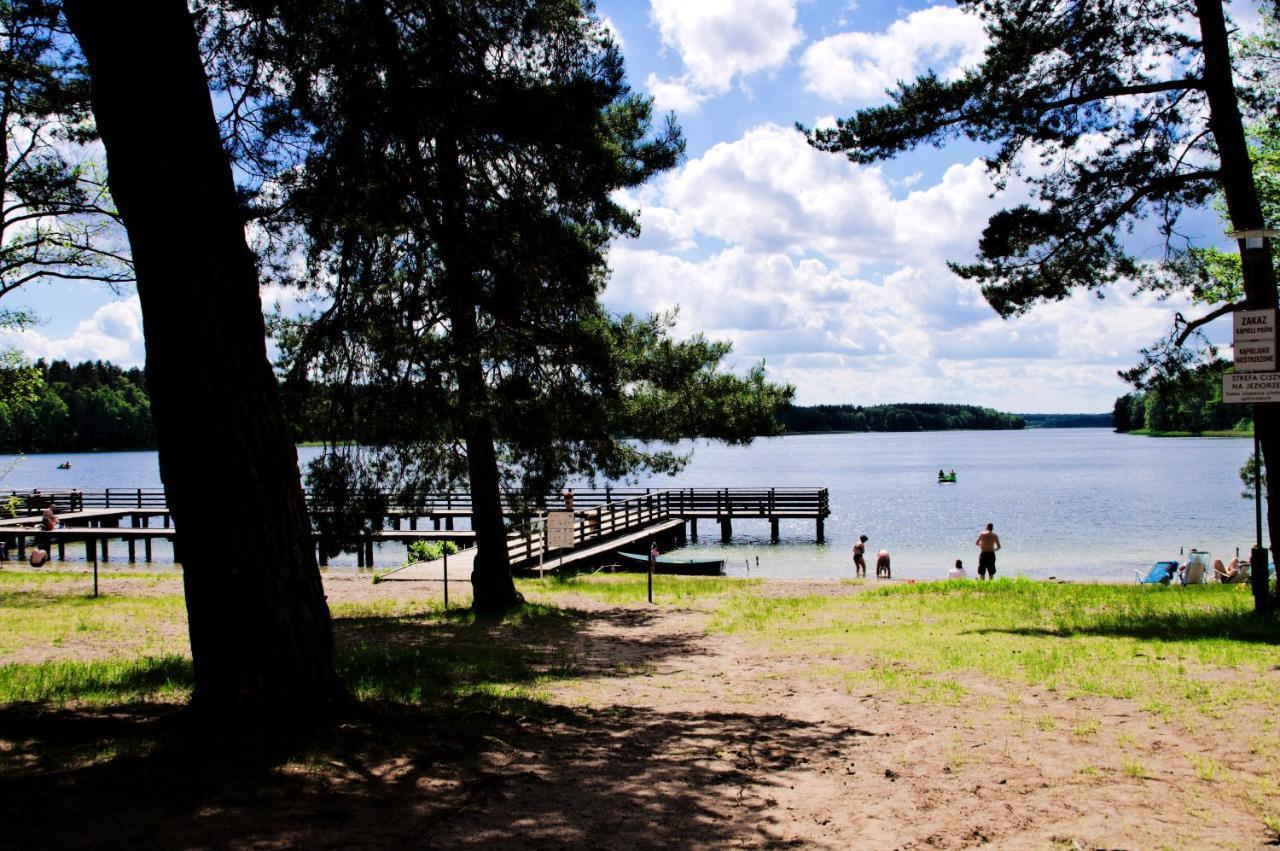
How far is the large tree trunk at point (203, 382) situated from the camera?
575cm

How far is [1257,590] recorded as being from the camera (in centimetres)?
1153

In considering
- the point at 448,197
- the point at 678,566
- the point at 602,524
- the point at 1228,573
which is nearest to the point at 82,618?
the point at 448,197

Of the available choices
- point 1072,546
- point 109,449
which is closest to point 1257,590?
point 1072,546

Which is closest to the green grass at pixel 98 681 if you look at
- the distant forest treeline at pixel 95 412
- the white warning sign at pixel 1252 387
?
the white warning sign at pixel 1252 387

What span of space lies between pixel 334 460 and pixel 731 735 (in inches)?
385

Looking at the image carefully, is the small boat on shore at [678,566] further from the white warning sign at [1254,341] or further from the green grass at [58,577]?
the white warning sign at [1254,341]

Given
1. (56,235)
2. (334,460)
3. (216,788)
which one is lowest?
(216,788)

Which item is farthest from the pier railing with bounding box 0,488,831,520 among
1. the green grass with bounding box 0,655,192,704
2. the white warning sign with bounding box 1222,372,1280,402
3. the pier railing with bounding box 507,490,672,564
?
the white warning sign with bounding box 1222,372,1280,402

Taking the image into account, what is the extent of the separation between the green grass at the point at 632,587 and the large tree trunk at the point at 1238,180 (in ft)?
33.2

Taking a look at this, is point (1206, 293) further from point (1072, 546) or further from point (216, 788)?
point (1072, 546)

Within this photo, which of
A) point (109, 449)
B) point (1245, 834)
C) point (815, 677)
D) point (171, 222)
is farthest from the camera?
point (109, 449)

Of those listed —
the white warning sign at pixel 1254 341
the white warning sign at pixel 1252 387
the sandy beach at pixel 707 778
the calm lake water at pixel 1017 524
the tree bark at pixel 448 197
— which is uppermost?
the tree bark at pixel 448 197

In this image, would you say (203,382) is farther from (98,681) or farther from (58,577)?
(58,577)

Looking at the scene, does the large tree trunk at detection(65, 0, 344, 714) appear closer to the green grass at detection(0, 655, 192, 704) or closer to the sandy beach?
the sandy beach
